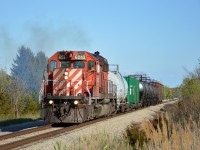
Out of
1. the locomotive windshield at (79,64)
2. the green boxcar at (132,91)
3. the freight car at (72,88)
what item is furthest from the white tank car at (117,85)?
the locomotive windshield at (79,64)

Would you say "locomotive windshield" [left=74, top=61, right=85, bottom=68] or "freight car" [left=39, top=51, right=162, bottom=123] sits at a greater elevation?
"locomotive windshield" [left=74, top=61, right=85, bottom=68]

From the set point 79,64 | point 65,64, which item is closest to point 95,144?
point 79,64

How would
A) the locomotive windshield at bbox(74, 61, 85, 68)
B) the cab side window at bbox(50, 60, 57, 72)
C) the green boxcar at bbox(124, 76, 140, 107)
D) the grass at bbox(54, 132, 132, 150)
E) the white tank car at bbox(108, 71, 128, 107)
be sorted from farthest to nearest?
the green boxcar at bbox(124, 76, 140, 107) → the white tank car at bbox(108, 71, 128, 107) → the cab side window at bbox(50, 60, 57, 72) → the locomotive windshield at bbox(74, 61, 85, 68) → the grass at bbox(54, 132, 132, 150)

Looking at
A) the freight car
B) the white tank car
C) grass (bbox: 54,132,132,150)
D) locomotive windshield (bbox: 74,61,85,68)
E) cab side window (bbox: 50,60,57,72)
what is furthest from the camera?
the white tank car

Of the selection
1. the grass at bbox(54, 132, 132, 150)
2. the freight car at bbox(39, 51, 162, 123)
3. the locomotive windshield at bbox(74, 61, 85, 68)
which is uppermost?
the locomotive windshield at bbox(74, 61, 85, 68)

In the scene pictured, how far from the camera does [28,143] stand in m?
12.2

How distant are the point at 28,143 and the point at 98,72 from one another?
8067mm

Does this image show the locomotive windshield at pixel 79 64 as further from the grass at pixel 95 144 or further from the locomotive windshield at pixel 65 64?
the grass at pixel 95 144

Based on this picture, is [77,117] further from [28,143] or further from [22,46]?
[22,46]

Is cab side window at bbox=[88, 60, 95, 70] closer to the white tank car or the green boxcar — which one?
the white tank car

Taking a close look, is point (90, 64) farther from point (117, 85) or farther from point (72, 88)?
point (117, 85)

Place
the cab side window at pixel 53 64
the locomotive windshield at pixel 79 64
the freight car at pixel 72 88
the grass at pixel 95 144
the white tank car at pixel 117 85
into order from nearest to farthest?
the grass at pixel 95 144
the freight car at pixel 72 88
the locomotive windshield at pixel 79 64
the cab side window at pixel 53 64
the white tank car at pixel 117 85

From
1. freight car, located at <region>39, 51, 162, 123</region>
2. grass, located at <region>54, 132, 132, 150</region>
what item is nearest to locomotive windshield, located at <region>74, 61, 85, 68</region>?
freight car, located at <region>39, 51, 162, 123</region>

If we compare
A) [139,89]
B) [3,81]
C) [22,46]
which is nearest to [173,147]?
[139,89]
